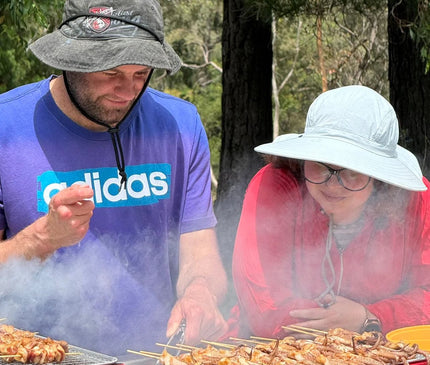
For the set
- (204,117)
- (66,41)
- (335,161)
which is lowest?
(204,117)

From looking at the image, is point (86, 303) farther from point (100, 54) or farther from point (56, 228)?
point (100, 54)

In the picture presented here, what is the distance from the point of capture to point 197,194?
3.31m

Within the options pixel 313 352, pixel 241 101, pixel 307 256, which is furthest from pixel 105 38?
pixel 241 101

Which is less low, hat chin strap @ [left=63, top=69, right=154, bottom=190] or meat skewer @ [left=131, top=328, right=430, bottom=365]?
hat chin strap @ [left=63, top=69, right=154, bottom=190]

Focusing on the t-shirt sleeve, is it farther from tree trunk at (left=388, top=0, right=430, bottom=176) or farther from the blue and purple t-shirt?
tree trunk at (left=388, top=0, right=430, bottom=176)

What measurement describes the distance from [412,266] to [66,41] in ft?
5.66

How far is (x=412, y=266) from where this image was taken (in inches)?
128

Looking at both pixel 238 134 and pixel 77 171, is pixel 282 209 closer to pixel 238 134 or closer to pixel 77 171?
pixel 77 171

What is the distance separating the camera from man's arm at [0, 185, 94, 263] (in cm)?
248

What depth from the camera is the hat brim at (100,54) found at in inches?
107

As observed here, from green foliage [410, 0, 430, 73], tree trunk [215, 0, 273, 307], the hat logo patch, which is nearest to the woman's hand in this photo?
the hat logo patch

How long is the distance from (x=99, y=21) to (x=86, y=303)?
1162mm

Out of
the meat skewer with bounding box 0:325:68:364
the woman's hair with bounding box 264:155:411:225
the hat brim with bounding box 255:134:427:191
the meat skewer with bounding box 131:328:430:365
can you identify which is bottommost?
the meat skewer with bounding box 131:328:430:365

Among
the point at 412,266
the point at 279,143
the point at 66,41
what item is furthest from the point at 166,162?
the point at 412,266
